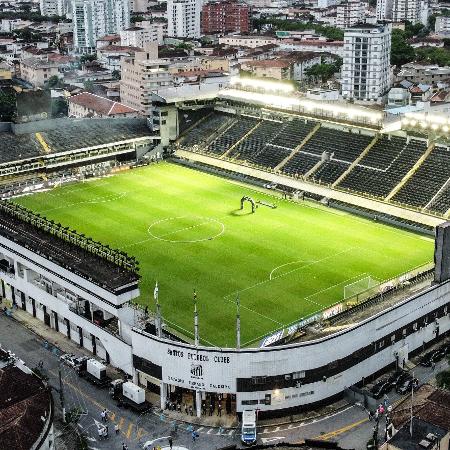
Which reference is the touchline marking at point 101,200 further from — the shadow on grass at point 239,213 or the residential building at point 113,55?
the residential building at point 113,55

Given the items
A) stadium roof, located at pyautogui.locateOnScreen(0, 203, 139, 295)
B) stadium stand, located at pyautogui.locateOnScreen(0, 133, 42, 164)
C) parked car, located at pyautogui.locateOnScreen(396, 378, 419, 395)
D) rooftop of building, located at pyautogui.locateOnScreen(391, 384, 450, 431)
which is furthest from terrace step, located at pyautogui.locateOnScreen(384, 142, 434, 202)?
stadium stand, located at pyautogui.locateOnScreen(0, 133, 42, 164)

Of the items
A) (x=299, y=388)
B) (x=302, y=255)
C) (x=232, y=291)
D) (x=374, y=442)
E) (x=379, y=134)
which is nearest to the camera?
(x=374, y=442)

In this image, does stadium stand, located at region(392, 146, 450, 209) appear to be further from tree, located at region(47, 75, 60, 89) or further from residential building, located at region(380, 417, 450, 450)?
tree, located at region(47, 75, 60, 89)

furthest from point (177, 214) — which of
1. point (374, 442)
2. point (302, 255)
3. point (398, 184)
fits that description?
point (374, 442)

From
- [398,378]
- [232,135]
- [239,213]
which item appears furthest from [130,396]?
[232,135]

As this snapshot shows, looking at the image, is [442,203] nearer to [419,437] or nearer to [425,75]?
[419,437]

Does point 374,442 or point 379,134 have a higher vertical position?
point 379,134

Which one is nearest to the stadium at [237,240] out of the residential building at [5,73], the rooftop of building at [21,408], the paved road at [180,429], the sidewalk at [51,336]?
the sidewalk at [51,336]

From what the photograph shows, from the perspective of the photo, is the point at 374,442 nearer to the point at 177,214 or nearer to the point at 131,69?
the point at 177,214
